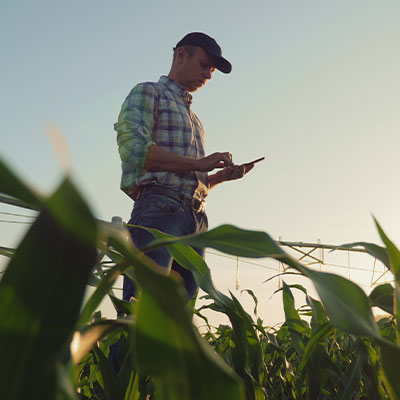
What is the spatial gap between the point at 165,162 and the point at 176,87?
1.62 feet

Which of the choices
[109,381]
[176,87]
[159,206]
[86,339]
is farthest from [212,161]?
[86,339]

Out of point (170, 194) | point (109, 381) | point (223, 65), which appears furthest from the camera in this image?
point (223, 65)

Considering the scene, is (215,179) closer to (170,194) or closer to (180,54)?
(170,194)

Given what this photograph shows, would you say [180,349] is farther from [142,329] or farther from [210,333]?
[210,333]

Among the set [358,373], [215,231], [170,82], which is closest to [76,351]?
[215,231]

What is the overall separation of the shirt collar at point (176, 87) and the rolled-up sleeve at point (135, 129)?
0.16 m

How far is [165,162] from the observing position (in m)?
1.73

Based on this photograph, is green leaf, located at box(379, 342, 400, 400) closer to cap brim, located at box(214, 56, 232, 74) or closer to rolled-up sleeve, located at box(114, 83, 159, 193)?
rolled-up sleeve, located at box(114, 83, 159, 193)

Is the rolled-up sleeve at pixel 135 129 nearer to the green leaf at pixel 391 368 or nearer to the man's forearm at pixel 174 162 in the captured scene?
the man's forearm at pixel 174 162

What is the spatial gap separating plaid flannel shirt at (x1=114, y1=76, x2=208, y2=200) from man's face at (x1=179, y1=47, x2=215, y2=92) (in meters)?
0.12

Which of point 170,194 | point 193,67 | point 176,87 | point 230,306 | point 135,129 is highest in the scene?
point 193,67

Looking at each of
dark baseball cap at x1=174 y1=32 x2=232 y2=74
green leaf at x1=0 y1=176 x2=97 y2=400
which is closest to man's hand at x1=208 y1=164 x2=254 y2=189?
dark baseball cap at x1=174 y1=32 x2=232 y2=74

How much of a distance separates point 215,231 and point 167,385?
122mm

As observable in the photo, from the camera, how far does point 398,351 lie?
1.07ft
